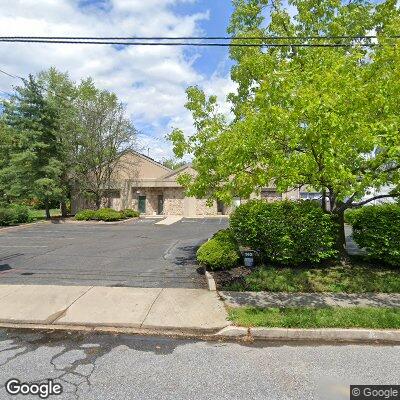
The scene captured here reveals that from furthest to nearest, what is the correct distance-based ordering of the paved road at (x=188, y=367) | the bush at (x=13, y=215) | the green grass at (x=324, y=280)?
1. the bush at (x=13, y=215)
2. the green grass at (x=324, y=280)
3. the paved road at (x=188, y=367)

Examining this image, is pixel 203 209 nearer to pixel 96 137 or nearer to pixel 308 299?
pixel 96 137

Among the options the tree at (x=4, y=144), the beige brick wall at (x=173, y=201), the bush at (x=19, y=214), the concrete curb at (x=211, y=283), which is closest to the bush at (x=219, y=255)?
the concrete curb at (x=211, y=283)

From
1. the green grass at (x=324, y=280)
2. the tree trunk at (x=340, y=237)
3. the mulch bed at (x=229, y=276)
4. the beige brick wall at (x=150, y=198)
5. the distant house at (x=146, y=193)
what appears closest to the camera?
the green grass at (x=324, y=280)

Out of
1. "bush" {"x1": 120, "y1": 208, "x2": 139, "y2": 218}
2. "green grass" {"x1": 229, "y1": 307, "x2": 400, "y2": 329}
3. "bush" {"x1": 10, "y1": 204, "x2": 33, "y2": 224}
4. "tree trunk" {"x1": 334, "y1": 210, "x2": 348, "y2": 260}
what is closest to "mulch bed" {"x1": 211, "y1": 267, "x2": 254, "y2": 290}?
"green grass" {"x1": 229, "y1": 307, "x2": 400, "y2": 329}

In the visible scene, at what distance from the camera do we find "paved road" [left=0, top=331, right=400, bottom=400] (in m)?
4.00

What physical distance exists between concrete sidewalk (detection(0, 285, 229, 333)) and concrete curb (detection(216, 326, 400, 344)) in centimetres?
50

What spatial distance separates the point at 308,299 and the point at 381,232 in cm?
305

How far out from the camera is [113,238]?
16859mm

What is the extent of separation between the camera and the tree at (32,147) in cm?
2584

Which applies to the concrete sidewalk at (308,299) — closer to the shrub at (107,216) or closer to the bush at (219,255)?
the bush at (219,255)

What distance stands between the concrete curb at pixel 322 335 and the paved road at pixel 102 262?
264cm

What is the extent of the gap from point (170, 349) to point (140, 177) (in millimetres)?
28860

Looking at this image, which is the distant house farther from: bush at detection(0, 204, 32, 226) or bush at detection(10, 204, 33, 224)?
bush at detection(0, 204, 32, 226)

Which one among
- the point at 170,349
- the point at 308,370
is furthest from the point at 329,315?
the point at 170,349
